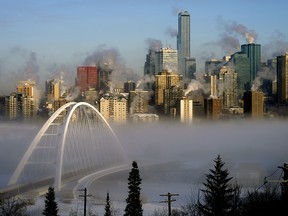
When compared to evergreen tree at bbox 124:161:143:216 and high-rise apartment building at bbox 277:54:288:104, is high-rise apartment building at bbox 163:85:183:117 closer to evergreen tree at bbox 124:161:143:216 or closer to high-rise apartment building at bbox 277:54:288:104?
high-rise apartment building at bbox 277:54:288:104

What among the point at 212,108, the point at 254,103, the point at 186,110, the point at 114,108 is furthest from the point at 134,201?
the point at 212,108

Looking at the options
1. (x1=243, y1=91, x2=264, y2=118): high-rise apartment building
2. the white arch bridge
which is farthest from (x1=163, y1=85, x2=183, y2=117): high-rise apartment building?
the white arch bridge

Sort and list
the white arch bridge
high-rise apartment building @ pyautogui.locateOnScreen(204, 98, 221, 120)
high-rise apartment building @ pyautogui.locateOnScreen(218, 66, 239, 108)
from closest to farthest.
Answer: the white arch bridge → high-rise apartment building @ pyautogui.locateOnScreen(204, 98, 221, 120) → high-rise apartment building @ pyautogui.locateOnScreen(218, 66, 239, 108)

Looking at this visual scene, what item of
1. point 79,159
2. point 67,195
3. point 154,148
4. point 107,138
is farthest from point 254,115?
point 67,195

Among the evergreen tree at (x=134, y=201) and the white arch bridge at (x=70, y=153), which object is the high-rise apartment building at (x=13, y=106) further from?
the evergreen tree at (x=134, y=201)

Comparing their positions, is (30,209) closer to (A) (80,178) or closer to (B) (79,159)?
(A) (80,178)

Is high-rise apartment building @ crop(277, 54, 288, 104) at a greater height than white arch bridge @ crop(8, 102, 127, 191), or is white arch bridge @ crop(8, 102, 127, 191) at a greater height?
high-rise apartment building @ crop(277, 54, 288, 104)
